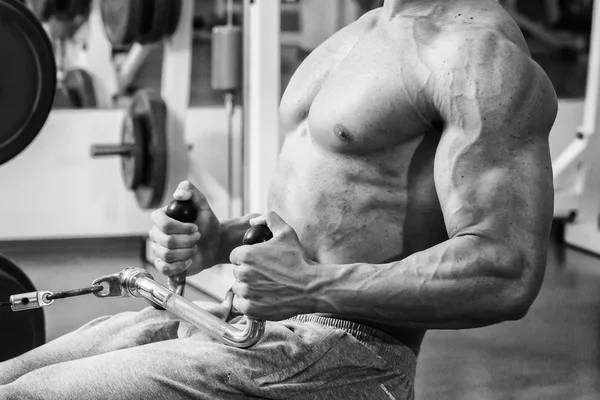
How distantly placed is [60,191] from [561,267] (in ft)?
7.38

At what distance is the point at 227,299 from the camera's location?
3.88ft

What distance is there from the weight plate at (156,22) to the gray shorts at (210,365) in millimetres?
2253

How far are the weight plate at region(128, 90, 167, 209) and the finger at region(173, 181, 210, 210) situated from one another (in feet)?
7.10

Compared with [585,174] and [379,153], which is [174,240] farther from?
[585,174]

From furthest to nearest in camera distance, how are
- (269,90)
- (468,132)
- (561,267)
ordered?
1. (561,267)
2. (269,90)
3. (468,132)

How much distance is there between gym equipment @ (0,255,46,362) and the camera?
5.51 feet

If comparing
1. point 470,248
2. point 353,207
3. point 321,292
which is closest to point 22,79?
point 353,207

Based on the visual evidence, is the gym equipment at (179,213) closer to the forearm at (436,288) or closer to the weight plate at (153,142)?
the forearm at (436,288)

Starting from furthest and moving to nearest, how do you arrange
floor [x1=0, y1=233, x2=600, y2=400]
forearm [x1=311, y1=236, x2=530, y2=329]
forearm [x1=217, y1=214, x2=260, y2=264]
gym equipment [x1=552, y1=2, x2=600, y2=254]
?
gym equipment [x1=552, y1=2, x2=600, y2=254] → floor [x1=0, y1=233, x2=600, y2=400] → forearm [x1=217, y1=214, x2=260, y2=264] → forearm [x1=311, y1=236, x2=530, y2=329]

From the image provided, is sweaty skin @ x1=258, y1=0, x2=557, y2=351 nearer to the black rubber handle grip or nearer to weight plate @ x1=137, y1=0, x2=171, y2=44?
the black rubber handle grip

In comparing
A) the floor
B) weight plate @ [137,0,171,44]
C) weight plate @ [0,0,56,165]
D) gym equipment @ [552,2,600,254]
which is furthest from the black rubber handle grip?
gym equipment @ [552,2,600,254]

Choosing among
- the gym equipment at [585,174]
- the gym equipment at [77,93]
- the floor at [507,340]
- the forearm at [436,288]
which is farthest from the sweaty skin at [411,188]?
the gym equipment at [585,174]

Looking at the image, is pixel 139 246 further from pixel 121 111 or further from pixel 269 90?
pixel 269 90

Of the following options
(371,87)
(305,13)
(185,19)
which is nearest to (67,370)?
(371,87)
